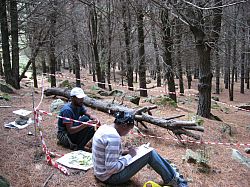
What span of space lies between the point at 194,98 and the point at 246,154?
42.1ft

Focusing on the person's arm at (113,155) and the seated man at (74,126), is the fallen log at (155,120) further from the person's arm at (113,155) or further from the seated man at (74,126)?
the person's arm at (113,155)

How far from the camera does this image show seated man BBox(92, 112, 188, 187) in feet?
12.3

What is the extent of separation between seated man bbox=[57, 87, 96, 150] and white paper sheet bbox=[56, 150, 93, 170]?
17.2 inches

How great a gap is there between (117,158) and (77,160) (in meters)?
1.19

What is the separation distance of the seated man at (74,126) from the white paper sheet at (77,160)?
438 millimetres

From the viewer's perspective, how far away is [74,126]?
17.6ft

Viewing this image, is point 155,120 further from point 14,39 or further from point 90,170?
point 14,39

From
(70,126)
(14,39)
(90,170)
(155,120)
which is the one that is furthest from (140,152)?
(14,39)

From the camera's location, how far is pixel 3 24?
11484 mm

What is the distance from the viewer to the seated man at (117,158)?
3736 mm

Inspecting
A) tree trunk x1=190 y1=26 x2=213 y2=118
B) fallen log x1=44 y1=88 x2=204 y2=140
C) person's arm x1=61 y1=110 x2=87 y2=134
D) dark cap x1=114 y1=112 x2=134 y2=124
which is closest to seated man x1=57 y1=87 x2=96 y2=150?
person's arm x1=61 y1=110 x2=87 y2=134

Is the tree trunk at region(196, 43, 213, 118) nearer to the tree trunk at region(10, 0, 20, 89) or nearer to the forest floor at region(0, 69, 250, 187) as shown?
the forest floor at region(0, 69, 250, 187)

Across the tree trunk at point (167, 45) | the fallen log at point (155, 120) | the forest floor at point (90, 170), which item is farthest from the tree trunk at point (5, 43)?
the tree trunk at point (167, 45)

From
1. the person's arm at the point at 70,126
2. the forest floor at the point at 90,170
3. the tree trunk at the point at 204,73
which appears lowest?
the forest floor at the point at 90,170
